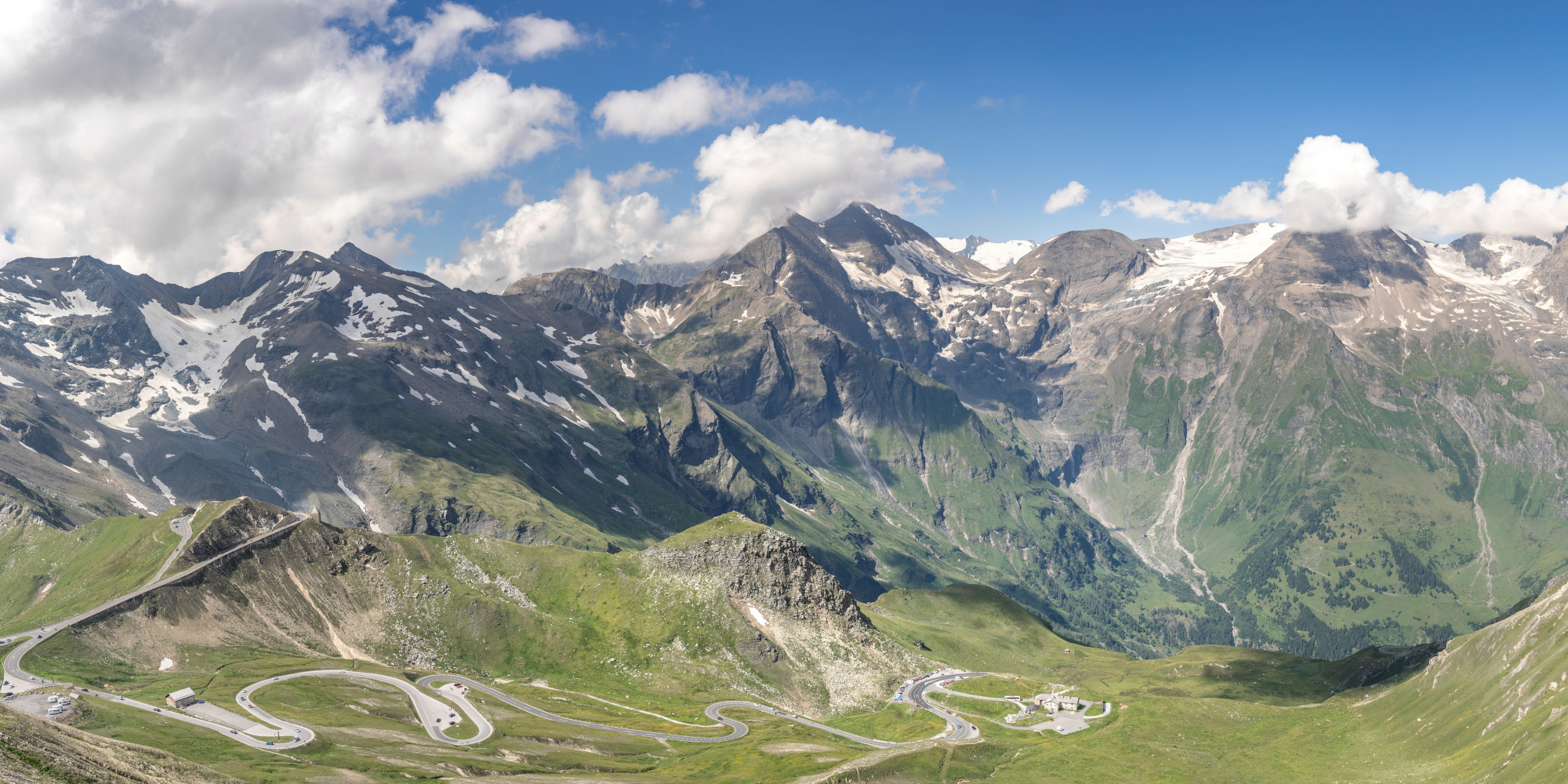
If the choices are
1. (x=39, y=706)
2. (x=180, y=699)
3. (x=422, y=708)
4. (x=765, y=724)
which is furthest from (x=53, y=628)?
(x=765, y=724)

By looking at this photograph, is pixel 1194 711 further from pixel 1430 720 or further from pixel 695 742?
pixel 695 742

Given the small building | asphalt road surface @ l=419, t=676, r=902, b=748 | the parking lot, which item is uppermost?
the parking lot

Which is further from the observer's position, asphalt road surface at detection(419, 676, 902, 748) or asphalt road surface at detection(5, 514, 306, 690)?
asphalt road surface at detection(419, 676, 902, 748)

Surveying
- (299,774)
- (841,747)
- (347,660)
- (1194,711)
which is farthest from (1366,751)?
(347,660)

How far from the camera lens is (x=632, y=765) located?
490ft

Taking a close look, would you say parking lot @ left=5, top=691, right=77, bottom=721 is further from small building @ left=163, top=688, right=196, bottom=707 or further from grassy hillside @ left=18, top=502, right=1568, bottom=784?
small building @ left=163, top=688, right=196, bottom=707

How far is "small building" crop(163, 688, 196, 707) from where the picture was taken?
137075 mm

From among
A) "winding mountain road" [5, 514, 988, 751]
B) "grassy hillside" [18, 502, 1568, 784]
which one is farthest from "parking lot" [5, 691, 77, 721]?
"winding mountain road" [5, 514, 988, 751]

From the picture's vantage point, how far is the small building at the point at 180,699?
450 feet

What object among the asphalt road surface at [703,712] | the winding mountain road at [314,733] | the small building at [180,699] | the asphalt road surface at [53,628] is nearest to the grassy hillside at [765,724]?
the asphalt road surface at [53,628]

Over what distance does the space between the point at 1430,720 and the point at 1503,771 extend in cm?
4084

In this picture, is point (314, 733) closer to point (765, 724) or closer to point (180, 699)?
point (180, 699)

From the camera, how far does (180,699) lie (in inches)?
5433

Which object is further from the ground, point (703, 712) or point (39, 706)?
point (39, 706)
